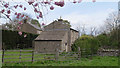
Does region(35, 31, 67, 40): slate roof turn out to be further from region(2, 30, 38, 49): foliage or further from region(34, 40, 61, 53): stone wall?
region(2, 30, 38, 49): foliage

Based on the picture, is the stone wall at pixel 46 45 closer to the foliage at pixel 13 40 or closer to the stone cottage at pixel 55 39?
the stone cottage at pixel 55 39

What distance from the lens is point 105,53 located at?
19031 mm

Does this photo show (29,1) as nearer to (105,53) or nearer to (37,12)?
(37,12)

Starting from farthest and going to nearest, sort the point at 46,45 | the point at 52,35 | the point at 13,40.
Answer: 1. the point at 13,40
2. the point at 52,35
3. the point at 46,45

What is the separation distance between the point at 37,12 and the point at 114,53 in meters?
16.7

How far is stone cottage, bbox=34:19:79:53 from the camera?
2336 cm

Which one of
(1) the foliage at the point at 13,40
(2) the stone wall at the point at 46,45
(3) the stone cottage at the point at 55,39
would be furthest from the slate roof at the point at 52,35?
(1) the foliage at the point at 13,40

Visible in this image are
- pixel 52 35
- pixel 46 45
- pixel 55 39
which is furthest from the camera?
pixel 52 35

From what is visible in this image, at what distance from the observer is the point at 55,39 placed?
23438 mm

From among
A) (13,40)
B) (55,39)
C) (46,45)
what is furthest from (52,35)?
(13,40)

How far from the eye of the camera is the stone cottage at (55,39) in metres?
23.4

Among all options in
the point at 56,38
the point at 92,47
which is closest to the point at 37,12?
the point at 92,47

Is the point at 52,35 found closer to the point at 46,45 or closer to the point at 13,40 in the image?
the point at 46,45

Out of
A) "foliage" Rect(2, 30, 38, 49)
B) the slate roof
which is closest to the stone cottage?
the slate roof
